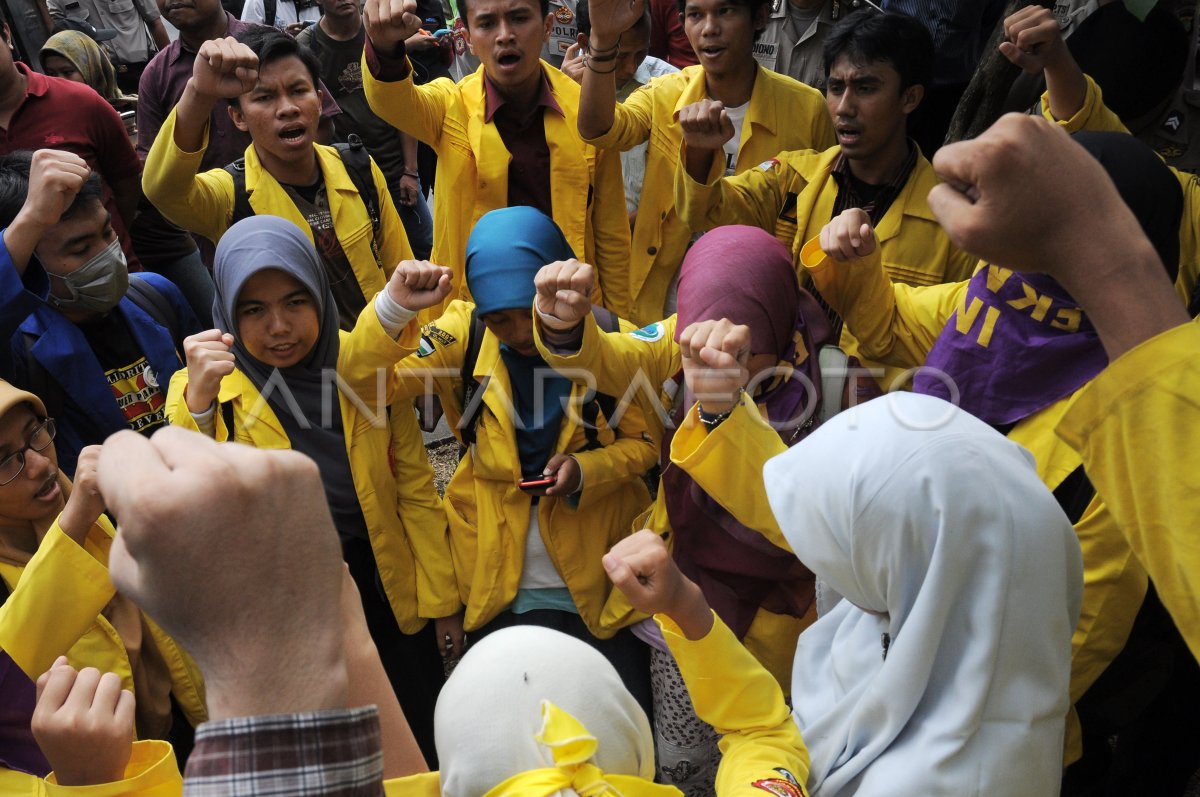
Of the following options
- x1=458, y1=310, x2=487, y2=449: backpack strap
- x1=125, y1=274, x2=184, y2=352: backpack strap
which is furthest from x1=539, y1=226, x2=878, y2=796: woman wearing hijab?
x1=125, y1=274, x2=184, y2=352: backpack strap

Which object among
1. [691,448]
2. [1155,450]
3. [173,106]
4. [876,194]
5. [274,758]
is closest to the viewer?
[274,758]

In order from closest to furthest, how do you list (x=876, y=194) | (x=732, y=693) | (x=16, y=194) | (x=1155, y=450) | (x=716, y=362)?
(x=1155, y=450) < (x=732, y=693) < (x=716, y=362) < (x=16, y=194) < (x=876, y=194)

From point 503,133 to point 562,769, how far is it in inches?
105

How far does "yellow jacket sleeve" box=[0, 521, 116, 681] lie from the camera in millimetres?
1894

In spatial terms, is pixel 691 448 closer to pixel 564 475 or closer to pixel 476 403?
pixel 564 475

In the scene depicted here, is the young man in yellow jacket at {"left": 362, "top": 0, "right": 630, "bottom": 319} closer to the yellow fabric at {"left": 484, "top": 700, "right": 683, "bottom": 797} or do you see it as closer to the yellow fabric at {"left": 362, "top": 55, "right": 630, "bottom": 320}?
the yellow fabric at {"left": 362, "top": 55, "right": 630, "bottom": 320}

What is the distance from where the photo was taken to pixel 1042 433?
223 centimetres

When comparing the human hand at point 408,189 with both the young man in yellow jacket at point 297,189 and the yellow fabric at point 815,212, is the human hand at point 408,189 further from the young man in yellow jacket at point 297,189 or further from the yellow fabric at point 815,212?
the yellow fabric at point 815,212

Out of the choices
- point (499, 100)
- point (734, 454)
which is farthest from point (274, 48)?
point (734, 454)

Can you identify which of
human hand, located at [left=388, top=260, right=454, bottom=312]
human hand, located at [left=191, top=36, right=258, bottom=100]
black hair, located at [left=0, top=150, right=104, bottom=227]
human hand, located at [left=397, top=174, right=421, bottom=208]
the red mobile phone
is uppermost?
human hand, located at [left=191, top=36, right=258, bottom=100]

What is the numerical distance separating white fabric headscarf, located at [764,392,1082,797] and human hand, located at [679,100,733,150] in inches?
63.7

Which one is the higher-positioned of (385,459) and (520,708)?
(520,708)

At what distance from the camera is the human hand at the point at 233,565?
846 millimetres

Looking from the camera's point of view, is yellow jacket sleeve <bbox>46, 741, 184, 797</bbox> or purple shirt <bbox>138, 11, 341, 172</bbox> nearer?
yellow jacket sleeve <bbox>46, 741, 184, 797</bbox>
